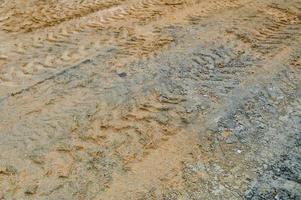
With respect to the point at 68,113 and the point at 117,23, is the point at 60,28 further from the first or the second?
the point at 68,113

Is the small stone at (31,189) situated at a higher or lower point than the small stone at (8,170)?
lower

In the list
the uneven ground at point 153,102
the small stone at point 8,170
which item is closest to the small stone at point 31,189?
the uneven ground at point 153,102

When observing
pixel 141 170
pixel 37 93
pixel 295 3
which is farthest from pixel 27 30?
pixel 295 3

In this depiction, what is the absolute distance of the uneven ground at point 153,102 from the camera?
3688mm

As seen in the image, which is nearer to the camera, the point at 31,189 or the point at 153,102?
the point at 31,189

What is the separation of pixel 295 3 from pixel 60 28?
4173 millimetres

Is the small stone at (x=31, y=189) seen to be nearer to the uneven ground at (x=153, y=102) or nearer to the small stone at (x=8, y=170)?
the uneven ground at (x=153, y=102)

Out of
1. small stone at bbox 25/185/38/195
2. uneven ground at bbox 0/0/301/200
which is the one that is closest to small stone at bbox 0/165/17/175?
uneven ground at bbox 0/0/301/200

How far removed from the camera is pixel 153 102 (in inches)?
186

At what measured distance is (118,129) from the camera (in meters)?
4.30

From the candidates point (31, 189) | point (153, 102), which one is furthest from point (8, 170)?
point (153, 102)

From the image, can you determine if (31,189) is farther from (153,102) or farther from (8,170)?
(153,102)

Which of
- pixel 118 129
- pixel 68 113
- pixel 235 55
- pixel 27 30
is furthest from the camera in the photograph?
pixel 27 30

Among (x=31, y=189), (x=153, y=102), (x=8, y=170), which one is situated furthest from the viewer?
(x=153, y=102)
